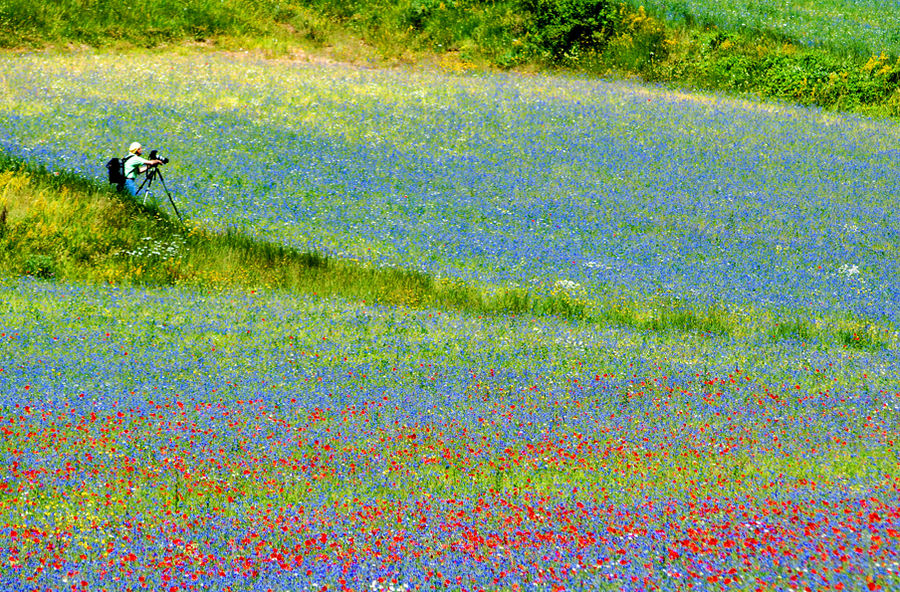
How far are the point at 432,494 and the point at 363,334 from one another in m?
4.00

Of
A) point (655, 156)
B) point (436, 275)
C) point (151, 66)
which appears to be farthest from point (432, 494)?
point (151, 66)

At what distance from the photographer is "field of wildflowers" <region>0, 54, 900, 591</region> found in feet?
20.5

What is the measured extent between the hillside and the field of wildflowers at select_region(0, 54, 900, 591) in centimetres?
873

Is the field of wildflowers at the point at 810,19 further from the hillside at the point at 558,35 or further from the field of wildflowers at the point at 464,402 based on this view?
the field of wildflowers at the point at 464,402

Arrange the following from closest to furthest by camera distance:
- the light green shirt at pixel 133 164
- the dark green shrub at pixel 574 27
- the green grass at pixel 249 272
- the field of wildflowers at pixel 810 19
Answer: the green grass at pixel 249 272 → the light green shirt at pixel 133 164 → the field of wildflowers at pixel 810 19 → the dark green shrub at pixel 574 27

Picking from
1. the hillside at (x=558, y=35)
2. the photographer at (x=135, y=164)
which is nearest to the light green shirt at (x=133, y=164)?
the photographer at (x=135, y=164)

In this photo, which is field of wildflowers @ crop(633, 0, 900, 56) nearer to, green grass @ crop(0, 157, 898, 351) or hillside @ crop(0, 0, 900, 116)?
hillside @ crop(0, 0, 900, 116)

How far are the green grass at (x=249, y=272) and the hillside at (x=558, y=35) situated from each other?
617 inches

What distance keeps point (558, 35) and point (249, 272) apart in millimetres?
18817

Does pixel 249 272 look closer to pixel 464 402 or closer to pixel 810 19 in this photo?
pixel 464 402

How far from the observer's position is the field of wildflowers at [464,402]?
6254 mm

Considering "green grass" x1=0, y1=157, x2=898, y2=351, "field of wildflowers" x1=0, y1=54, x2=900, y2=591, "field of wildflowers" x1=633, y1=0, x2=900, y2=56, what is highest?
"field of wildflowers" x1=633, y1=0, x2=900, y2=56

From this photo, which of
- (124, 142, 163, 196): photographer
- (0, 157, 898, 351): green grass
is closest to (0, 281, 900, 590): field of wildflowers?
(0, 157, 898, 351): green grass

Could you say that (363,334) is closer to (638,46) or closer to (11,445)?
(11,445)
